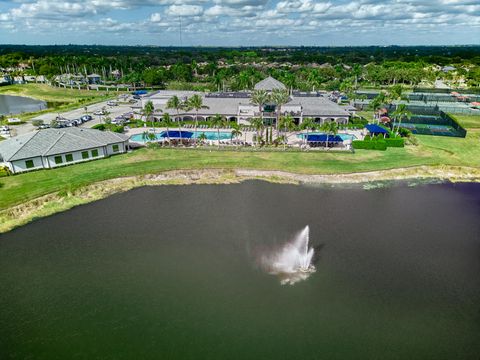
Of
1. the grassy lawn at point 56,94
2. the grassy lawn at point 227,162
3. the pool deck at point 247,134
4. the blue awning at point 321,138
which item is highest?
the grassy lawn at point 56,94

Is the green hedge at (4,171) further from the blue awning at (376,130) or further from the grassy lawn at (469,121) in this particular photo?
the grassy lawn at (469,121)

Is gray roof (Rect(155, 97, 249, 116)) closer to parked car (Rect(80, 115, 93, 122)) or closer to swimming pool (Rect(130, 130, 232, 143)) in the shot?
swimming pool (Rect(130, 130, 232, 143))

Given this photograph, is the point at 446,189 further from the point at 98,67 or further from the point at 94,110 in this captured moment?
the point at 98,67

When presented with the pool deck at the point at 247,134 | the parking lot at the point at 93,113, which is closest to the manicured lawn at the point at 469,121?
the pool deck at the point at 247,134

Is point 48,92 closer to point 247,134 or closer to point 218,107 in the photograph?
point 218,107

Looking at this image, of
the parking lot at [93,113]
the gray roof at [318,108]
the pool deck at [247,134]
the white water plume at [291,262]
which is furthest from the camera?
the parking lot at [93,113]

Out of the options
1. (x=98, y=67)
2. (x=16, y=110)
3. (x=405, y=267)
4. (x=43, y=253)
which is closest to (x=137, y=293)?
(x=43, y=253)

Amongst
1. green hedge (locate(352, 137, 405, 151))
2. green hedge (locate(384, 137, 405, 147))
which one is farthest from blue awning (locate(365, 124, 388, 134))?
green hedge (locate(352, 137, 405, 151))

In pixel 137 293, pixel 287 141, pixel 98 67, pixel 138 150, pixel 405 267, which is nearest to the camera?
pixel 137 293
